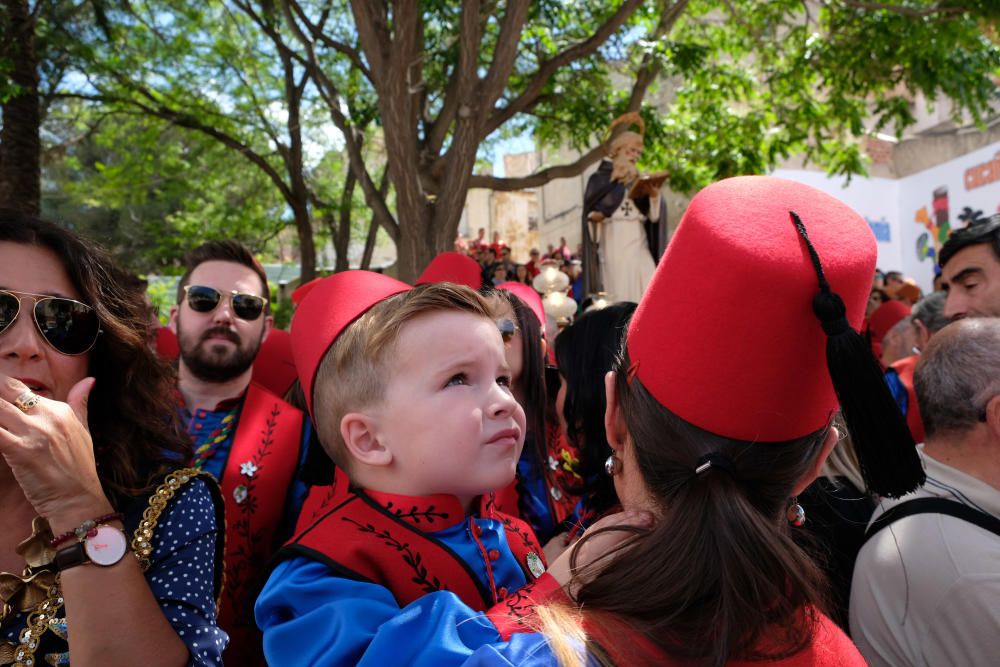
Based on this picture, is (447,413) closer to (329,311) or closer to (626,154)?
(329,311)

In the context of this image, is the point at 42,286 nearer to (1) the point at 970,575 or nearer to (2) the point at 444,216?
(1) the point at 970,575

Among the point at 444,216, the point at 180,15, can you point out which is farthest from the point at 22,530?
the point at 180,15

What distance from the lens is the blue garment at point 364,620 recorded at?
3.85ft

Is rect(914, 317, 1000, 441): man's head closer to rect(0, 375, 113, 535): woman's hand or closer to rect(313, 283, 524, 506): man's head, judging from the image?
rect(313, 283, 524, 506): man's head

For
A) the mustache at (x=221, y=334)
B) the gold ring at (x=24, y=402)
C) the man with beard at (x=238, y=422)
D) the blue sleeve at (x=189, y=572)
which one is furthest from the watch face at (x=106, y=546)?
the mustache at (x=221, y=334)

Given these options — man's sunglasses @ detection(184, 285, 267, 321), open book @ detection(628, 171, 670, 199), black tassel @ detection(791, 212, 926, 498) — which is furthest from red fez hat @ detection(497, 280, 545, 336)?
open book @ detection(628, 171, 670, 199)

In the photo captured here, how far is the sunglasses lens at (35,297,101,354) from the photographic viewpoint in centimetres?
175

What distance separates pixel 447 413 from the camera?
162cm

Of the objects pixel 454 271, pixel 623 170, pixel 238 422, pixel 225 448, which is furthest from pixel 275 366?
pixel 623 170

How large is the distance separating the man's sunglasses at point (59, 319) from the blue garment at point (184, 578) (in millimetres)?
400

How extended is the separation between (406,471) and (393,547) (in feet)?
0.55

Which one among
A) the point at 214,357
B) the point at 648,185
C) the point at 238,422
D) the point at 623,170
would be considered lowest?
the point at 238,422

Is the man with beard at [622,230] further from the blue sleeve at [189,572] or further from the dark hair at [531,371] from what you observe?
the blue sleeve at [189,572]

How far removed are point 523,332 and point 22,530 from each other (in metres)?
1.80
